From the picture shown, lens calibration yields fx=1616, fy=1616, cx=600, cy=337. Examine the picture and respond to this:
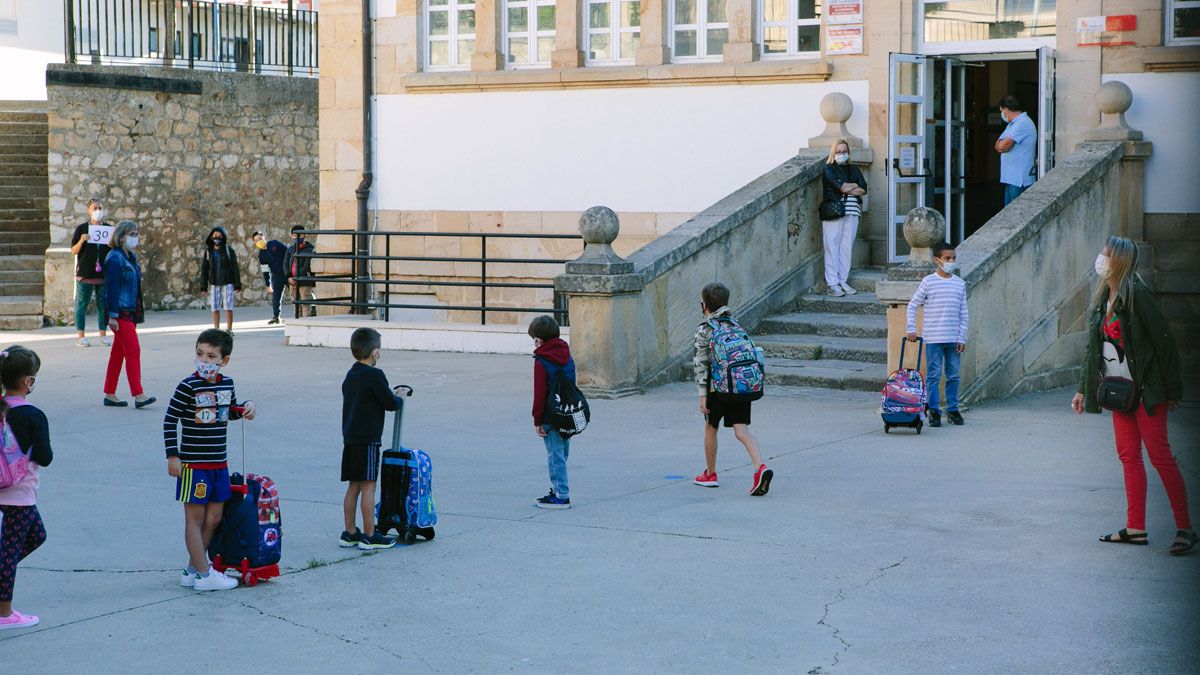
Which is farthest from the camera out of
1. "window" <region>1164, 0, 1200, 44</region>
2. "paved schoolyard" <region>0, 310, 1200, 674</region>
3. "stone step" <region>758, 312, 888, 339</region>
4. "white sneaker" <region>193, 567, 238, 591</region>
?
"window" <region>1164, 0, 1200, 44</region>

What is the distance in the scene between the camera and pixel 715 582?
736 centimetres

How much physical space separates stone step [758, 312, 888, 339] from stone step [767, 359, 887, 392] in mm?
516

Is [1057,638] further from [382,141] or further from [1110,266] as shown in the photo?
[382,141]

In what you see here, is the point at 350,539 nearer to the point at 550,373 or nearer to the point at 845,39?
the point at 550,373

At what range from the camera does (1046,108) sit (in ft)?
53.0

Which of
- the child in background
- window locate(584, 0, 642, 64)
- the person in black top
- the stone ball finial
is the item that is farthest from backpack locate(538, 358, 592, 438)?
the person in black top

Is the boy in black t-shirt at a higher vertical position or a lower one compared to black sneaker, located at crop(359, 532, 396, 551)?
higher

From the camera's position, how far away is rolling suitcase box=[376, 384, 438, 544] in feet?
26.8

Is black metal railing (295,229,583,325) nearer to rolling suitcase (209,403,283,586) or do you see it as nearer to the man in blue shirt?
the man in blue shirt

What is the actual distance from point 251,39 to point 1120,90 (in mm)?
16990

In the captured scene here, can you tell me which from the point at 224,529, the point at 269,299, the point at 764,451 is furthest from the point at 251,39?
the point at 224,529

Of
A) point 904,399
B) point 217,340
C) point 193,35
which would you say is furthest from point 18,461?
point 193,35

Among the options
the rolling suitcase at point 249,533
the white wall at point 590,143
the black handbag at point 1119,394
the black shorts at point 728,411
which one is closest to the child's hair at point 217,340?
the rolling suitcase at point 249,533

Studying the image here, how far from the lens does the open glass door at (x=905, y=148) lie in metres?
17.0
